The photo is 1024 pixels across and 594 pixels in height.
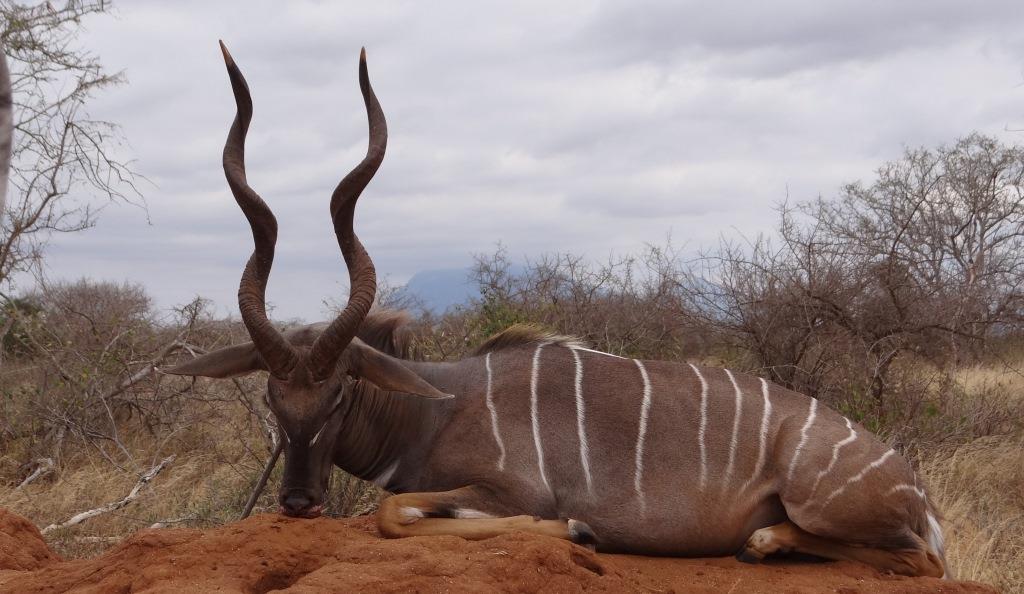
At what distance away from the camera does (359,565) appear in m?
3.49

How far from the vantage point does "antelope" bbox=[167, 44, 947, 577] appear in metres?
4.53

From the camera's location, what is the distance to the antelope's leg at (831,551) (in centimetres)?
460

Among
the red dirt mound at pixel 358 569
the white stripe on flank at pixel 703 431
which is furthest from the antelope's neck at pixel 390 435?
the white stripe on flank at pixel 703 431

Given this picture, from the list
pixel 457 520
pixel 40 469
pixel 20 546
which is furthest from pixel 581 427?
pixel 40 469

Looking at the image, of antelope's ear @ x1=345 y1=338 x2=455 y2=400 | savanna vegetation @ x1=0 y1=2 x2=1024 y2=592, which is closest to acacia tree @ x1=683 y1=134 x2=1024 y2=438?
savanna vegetation @ x1=0 y1=2 x2=1024 y2=592

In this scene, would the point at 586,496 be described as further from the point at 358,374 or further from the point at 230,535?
the point at 230,535

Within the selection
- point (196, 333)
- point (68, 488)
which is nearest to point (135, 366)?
point (196, 333)

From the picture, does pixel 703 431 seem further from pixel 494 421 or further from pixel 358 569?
pixel 358 569

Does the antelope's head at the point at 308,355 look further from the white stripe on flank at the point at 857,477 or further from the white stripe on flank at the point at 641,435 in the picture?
the white stripe on flank at the point at 857,477

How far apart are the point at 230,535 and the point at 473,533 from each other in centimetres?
107

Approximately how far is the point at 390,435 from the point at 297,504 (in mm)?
706

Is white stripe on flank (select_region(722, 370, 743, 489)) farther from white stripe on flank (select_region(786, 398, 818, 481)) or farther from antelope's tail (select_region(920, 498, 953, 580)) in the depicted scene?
antelope's tail (select_region(920, 498, 953, 580))

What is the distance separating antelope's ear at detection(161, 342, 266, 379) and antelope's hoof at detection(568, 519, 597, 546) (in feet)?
5.75

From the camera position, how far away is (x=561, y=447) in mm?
4766
